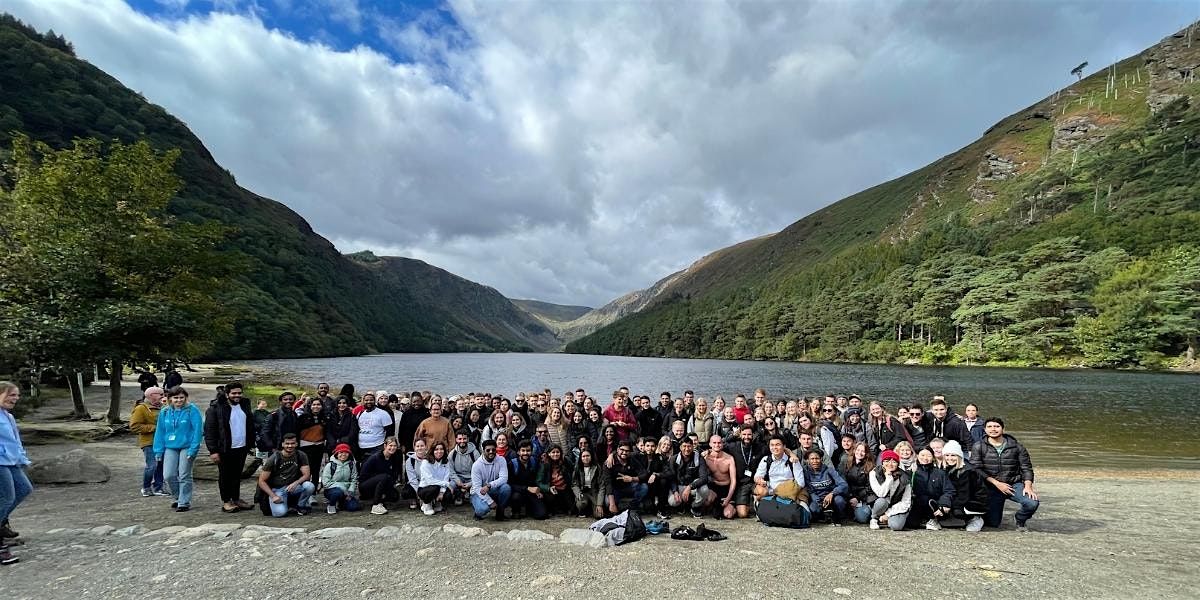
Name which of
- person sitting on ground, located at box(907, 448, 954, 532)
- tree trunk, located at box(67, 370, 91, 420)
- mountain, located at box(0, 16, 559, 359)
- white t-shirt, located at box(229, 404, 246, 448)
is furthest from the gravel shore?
mountain, located at box(0, 16, 559, 359)

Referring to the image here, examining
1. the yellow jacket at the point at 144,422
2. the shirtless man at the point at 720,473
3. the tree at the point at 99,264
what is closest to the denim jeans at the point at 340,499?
the yellow jacket at the point at 144,422

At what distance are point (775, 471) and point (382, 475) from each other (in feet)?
25.5

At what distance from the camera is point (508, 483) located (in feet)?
34.3

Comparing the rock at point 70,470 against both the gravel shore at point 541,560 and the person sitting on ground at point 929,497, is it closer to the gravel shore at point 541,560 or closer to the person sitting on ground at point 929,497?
the gravel shore at point 541,560

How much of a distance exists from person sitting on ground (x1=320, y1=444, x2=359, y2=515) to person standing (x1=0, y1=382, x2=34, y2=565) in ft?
13.5

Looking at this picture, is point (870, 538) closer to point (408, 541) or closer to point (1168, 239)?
point (408, 541)

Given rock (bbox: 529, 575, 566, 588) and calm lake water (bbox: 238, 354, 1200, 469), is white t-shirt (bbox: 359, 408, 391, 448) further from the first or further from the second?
calm lake water (bbox: 238, 354, 1200, 469)

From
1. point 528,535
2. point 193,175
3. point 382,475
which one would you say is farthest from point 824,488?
point 193,175

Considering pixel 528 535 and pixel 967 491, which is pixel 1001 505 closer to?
pixel 967 491

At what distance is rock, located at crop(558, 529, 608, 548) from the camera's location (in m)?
8.45

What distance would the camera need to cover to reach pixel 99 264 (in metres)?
18.6

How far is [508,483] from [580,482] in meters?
1.40

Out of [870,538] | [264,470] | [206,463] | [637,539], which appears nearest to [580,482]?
[637,539]

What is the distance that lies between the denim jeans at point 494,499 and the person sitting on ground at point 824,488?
5663mm
